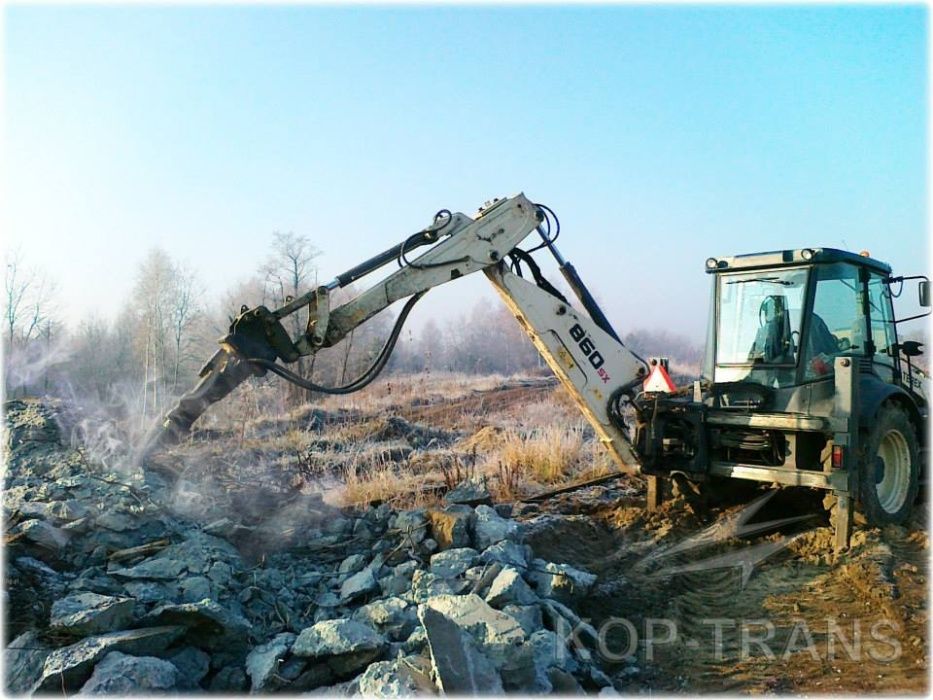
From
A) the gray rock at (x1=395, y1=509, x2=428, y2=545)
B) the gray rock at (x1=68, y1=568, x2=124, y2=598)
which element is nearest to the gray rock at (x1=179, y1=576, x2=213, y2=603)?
the gray rock at (x1=68, y1=568, x2=124, y2=598)

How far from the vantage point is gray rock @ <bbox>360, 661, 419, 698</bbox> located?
3.16 m

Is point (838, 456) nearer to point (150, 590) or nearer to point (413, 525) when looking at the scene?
point (413, 525)

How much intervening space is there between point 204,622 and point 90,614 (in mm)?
577

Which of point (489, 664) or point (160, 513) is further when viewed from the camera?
point (160, 513)

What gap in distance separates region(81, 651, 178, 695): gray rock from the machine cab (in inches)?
202

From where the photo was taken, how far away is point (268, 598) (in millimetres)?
4492

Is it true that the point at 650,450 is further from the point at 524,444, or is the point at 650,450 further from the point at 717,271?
the point at 524,444

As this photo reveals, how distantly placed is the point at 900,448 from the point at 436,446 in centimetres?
710

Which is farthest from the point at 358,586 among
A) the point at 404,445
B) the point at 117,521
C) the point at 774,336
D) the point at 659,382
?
the point at 404,445

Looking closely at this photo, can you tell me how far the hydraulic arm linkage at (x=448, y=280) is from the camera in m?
5.06

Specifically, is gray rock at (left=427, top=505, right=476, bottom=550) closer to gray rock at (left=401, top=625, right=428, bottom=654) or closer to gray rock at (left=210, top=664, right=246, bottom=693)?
gray rock at (left=401, top=625, right=428, bottom=654)

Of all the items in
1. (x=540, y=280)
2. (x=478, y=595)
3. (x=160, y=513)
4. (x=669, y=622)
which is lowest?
(x=669, y=622)

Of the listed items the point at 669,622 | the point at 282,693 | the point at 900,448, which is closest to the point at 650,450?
the point at 669,622

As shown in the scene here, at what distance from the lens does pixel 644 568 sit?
5.77 metres
